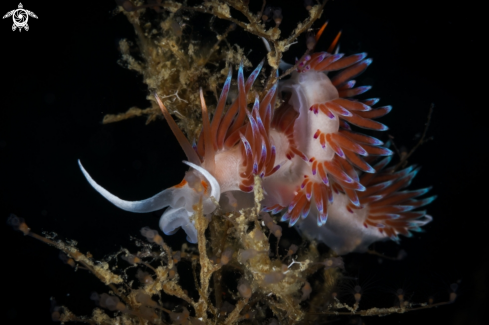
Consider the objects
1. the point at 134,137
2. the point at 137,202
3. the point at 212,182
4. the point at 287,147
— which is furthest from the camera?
the point at 134,137

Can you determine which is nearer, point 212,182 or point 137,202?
point 137,202

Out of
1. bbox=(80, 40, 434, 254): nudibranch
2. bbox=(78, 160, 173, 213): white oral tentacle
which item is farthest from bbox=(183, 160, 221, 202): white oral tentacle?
bbox=(78, 160, 173, 213): white oral tentacle

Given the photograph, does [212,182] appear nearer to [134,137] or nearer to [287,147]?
[287,147]

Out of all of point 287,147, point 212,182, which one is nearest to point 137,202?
point 212,182

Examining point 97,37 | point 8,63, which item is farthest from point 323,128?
point 8,63

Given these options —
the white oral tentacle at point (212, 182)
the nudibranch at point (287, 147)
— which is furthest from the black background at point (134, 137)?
the white oral tentacle at point (212, 182)

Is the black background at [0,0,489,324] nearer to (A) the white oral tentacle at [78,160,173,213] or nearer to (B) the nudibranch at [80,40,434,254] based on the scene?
(B) the nudibranch at [80,40,434,254]
